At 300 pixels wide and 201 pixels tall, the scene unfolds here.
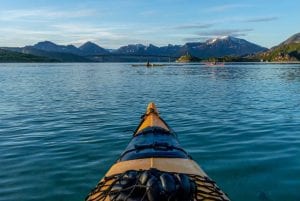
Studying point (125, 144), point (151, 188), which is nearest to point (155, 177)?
point (151, 188)

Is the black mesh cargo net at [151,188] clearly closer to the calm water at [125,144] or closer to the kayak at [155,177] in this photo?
the kayak at [155,177]

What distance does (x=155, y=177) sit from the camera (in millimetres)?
6672

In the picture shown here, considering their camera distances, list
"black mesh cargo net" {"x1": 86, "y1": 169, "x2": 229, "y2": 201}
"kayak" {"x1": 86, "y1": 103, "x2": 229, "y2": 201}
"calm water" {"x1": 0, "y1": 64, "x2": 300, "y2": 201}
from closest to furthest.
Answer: "black mesh cargo net" {"x1": 86, "y1": 169, "x2": 229, "y2": 201}, "kayak" {"x1": 86, "y1": 103, "x2": 229, "y2": 201}, "calm water" {"x1": 0, "y1": 64, "x2": 300, "y2": 201}

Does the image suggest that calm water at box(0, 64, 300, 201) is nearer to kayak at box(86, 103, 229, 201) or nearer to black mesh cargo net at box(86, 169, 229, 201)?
kayak at box(86, 103, 229, 201)

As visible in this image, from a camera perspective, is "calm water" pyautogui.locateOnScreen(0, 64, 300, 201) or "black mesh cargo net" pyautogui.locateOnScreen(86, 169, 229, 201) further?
"calm water" pyautogui.locateOnScreen(0, 64, 300, 201)

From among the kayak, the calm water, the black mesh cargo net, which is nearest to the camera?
the black mesh cargo net

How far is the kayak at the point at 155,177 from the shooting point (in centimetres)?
648

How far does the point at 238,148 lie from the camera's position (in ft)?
54.8

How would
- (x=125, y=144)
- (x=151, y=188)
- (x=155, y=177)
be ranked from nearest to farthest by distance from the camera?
1. (x=151, y=188)
2. (x=155, y=177)
3. (x=125, y=144)

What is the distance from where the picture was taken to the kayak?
6.48 m

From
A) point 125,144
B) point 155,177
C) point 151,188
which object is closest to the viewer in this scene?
point 151,188

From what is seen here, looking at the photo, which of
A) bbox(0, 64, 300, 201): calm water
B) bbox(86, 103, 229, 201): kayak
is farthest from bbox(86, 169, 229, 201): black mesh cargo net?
bbox(0, 64, 300, 201): calm water

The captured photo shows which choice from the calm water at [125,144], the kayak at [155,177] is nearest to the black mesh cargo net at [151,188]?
the kayak at [155,177]

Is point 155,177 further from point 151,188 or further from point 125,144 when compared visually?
point 125,144
